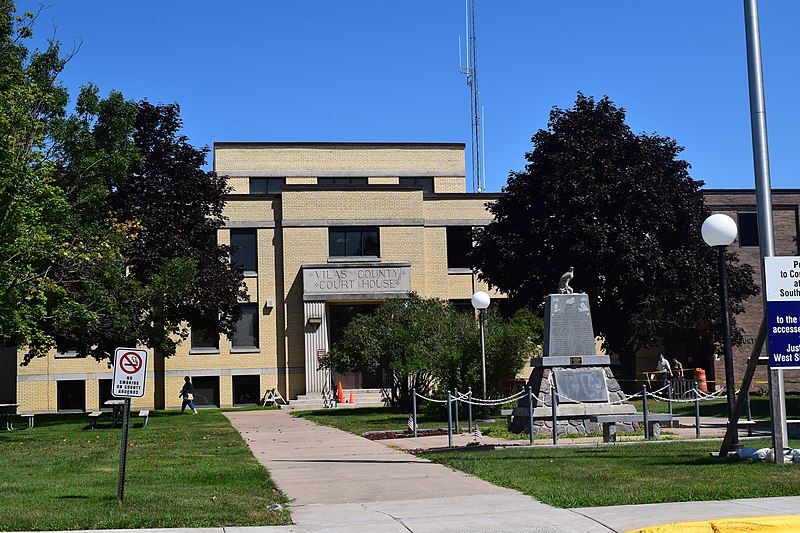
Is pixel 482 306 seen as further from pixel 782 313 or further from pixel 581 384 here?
pixel 782 313

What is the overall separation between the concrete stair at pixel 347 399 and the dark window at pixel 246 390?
2.38 metres

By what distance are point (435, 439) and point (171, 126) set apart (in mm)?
21243

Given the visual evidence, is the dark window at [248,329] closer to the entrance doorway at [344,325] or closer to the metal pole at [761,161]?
the entrance doorway at [344,325]

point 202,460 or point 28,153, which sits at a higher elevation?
point 28,153

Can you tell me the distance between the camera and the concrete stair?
45.4 meters

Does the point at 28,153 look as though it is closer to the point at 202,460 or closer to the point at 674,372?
the point at 202,460

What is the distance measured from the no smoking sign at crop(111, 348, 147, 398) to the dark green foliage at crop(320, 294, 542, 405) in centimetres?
1694

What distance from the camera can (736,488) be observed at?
11.6m

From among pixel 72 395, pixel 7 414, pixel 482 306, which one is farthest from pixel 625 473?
pixel 72 395

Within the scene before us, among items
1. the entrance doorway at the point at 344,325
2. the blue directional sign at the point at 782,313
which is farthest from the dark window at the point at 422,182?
the blue directional sign at the point at 782,313

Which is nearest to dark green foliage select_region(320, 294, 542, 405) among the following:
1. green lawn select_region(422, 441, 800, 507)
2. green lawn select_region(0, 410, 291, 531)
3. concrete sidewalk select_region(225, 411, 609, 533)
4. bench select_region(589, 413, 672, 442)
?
green lawn select_region(0, 410, 291, 531)

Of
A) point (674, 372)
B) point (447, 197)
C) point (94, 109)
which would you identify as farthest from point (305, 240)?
point (94, 109)

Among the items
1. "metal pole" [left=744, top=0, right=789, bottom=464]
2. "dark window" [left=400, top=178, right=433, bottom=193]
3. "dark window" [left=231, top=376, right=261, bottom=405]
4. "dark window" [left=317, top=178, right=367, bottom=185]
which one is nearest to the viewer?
"metal pole" [left=744, top=0, right=789, bottom=464]

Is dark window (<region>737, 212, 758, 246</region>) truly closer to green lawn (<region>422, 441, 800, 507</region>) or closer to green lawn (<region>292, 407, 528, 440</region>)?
green lawn (<region>292, 407, 528, 440</region>)
